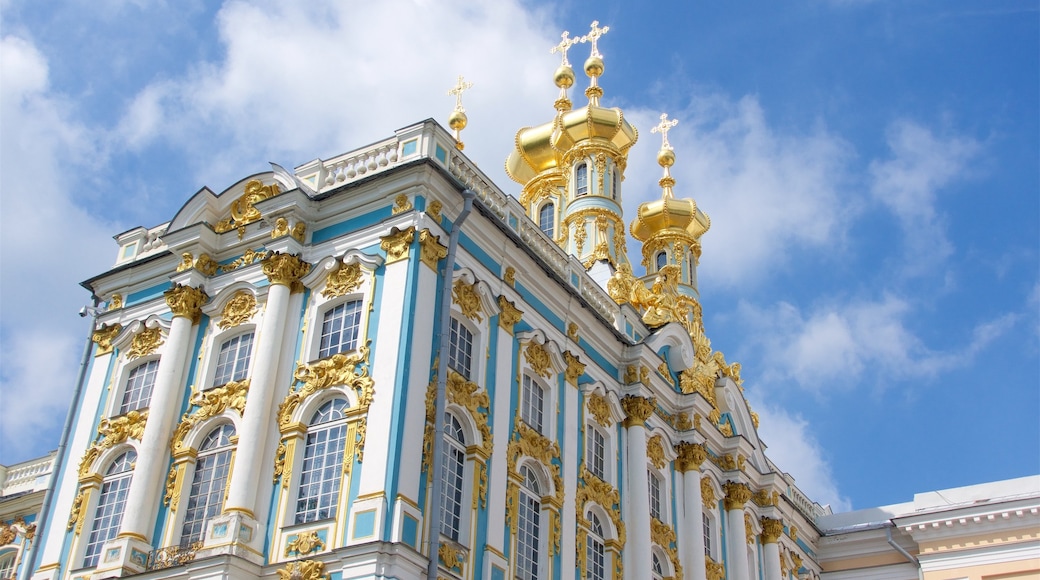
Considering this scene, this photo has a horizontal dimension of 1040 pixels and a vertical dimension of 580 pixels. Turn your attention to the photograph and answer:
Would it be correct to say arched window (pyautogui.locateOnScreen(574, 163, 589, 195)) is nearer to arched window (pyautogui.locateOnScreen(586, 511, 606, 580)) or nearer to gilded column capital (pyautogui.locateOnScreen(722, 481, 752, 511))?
gilded column capital (pyautogui.locateOnScreen(722, 481, 752, 511))

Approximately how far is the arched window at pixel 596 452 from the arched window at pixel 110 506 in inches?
308

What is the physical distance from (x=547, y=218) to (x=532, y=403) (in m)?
12.6

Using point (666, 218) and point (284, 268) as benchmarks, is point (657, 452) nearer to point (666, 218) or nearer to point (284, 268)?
point (284, 268)

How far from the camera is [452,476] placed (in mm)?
17500

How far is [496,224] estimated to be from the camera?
1986cm

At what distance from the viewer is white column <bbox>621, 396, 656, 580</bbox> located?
21703 millimetres

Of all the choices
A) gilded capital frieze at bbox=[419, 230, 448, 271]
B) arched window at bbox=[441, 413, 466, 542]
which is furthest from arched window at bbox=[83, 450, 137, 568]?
gilded capital frieze at bbox=[419, 230, 448, 271]

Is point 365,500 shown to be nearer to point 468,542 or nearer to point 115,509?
point 468,542

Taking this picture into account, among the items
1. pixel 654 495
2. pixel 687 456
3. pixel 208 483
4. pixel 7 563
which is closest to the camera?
pixel 208 483

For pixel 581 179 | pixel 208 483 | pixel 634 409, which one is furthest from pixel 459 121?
pixel 208 483

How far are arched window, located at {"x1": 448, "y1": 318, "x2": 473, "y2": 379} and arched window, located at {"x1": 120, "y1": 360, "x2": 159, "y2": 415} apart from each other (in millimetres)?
5192

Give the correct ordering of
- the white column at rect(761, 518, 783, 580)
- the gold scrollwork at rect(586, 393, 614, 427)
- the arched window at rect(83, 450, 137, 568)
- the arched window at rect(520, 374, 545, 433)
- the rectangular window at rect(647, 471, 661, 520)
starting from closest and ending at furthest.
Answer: the arched window at rect(83, 450, 137, 568) → the arched window at rect(520, 374, 545, 433) → the gold scrollwork at rect(586, 393, 614, 427) → the rectangular window at rect(647, 471, 661, 520) → the white column at rect(761, 518, 783, 580)

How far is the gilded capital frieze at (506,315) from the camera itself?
64.7 feet

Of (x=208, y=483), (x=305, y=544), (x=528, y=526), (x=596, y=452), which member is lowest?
(x=305, y=544)
